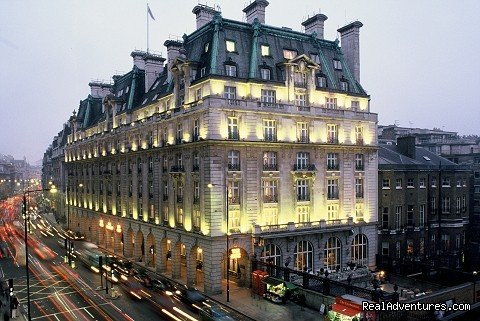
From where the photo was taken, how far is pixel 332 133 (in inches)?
2174

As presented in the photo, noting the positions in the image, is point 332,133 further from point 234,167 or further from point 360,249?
point 360,249

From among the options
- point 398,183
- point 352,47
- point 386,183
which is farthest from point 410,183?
point 352,47

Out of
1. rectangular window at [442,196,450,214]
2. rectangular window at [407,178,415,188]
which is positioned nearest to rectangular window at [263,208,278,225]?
rectangular window at [407,178,415,188]

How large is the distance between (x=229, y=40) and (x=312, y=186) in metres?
21.4

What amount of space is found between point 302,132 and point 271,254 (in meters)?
15.8

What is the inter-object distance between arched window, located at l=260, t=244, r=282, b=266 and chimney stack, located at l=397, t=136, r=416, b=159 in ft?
108

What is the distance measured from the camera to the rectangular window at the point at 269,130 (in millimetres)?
49469

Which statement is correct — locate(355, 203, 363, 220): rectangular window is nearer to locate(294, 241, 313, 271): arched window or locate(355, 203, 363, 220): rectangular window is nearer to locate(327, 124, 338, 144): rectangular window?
locate(294, 241, 313, 271): arched window

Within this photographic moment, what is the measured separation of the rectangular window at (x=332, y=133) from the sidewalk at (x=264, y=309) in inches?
890

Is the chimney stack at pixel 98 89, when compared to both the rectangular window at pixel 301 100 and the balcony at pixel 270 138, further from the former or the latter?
the balcony at pixel 270 138

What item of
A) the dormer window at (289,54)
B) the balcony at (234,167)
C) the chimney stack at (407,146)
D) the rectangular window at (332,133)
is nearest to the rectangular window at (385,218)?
the chimney stack at (407,146)

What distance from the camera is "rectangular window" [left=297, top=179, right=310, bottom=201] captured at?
2036 inches

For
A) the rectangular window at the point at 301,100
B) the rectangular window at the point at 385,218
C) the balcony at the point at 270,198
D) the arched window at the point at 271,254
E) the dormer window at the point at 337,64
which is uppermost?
the dormer window at the point at 337,64

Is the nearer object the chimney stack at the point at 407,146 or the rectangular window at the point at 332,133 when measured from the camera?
the rectangular window at the point at 332,133
